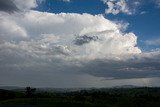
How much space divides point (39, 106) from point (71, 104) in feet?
27.3

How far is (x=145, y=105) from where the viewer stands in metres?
74.1

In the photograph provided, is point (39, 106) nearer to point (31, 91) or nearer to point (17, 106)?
point (17, 106)

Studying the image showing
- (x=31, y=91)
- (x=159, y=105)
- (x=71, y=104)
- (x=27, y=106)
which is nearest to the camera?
(x=27, y=106)

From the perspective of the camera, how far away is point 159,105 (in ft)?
270

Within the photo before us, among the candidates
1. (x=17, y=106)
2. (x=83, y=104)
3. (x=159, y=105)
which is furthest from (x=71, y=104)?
(x=159, y=105)

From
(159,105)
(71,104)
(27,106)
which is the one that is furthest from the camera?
(159,105)

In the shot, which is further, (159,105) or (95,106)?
(159,105)

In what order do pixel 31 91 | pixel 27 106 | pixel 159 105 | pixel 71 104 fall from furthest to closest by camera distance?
pixel 31 91, pixel 159 105, pixel 71 104, pixel 27 106

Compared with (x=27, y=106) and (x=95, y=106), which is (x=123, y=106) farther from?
(x=27, y=106)

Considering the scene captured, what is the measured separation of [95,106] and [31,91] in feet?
298

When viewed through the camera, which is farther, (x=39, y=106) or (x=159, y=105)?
(x=159, y=105)

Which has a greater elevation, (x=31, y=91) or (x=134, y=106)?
(x=31, y=91)

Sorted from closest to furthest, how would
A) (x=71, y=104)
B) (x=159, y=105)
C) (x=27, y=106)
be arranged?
(x=27, y=106) → (x=71, y=104) → (x=159, y=105)

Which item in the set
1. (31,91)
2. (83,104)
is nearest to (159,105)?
(83,104)
